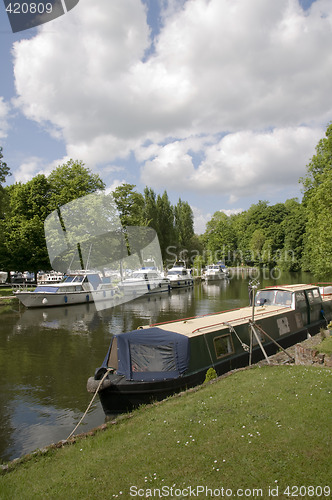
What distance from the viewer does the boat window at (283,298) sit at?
1869 centimetres

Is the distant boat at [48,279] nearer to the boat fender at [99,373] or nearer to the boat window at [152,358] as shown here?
the boat fender at [99,373]

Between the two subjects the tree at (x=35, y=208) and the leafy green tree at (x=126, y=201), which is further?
the leafy green tree at (x=126, y=201)

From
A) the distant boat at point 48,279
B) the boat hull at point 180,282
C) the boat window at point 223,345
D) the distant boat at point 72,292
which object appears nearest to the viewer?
the boat window at point 223,345

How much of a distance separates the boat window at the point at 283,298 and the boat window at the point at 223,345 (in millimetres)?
6517

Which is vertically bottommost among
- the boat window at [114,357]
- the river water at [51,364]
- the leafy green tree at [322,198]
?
the river water at [51,364]

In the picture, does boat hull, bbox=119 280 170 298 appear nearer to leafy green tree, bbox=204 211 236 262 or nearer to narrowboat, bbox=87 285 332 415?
narrowboat, bbox=87 285 332 415

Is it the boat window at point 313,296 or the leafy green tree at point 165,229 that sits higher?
the leafy green tree at point 165,229

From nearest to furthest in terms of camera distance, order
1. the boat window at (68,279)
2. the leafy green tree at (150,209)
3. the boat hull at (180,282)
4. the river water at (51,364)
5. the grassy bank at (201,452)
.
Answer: the grassy bank at (201,452) < the river water at (51,364) < the boat window at (68,279) < the boat hull at (180,282) < the leafy green tree at (150,209)

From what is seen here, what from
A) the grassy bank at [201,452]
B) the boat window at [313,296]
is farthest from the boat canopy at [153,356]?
the boat window at [313,296]

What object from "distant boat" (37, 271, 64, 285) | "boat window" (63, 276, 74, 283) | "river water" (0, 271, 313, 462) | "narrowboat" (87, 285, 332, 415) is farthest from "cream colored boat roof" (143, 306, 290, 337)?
"distant boat" (37, 271, 64, 285)

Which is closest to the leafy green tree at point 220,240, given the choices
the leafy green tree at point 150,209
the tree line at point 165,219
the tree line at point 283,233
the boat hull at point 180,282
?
the tree line at point 283,233

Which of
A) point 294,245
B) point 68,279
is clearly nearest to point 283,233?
point 294,245

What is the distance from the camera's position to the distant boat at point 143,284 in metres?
44.7

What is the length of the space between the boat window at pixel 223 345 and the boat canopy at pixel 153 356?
1794 millimetres
